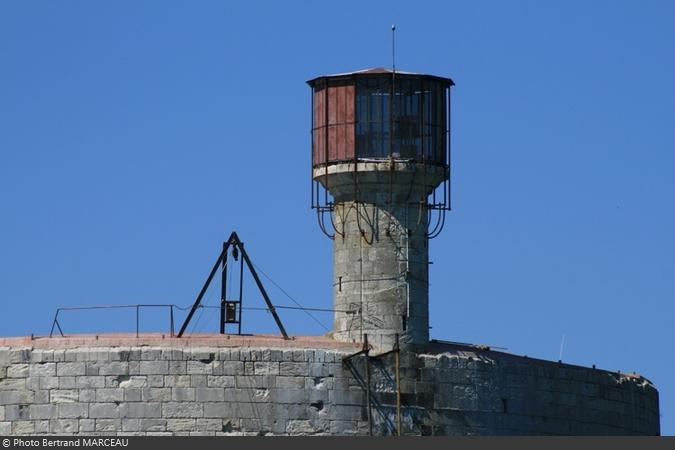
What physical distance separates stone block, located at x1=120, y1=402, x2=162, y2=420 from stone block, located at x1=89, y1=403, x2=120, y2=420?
172mm

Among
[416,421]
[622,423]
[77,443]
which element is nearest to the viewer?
[77,443]

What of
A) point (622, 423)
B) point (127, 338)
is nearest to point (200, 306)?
point (127, 338)

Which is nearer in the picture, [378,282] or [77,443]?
[77,443]

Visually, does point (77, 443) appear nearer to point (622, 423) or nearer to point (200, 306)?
point (200, 306)

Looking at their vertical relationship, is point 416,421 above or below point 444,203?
below

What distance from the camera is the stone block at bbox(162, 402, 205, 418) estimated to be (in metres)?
92.4

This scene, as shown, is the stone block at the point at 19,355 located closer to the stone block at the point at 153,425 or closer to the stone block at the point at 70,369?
the stone block at the point at 70,369

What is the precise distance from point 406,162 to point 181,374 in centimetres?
986

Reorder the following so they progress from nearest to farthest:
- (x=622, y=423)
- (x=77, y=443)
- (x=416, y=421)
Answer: (x=77, y=443) < (x=416, y=421) < (x=622, y=423)

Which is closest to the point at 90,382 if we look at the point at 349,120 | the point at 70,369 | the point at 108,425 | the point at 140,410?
the point at 70,369

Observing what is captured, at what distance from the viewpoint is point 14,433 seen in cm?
9281

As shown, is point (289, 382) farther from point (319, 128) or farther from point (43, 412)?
point (319, 128)

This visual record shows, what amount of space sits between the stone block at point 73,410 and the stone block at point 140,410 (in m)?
1.05

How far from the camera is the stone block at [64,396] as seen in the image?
92.9m
